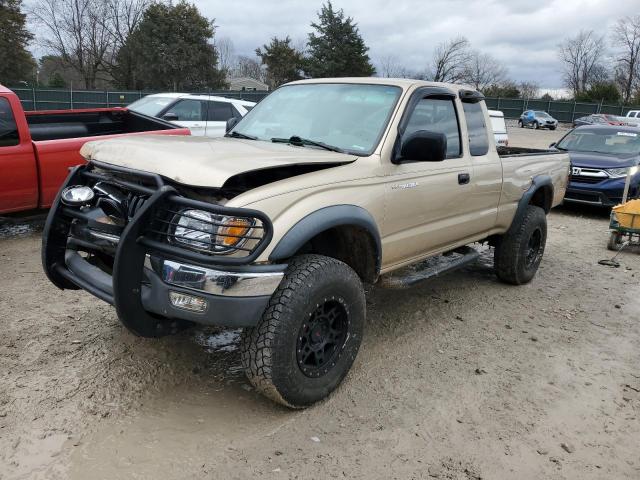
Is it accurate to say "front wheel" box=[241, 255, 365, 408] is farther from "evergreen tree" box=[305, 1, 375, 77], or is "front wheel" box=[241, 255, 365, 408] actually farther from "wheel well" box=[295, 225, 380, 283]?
"evergreen tree" box=[305, 1, 375, 77]

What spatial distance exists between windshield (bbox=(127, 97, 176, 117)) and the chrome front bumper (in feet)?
26.8

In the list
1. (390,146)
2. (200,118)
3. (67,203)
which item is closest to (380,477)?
(390,146)

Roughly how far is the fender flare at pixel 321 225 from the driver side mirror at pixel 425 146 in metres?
0.53

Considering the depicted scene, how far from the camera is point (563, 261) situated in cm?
703

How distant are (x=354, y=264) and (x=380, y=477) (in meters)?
1.45

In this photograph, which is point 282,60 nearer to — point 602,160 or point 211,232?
point 602,160

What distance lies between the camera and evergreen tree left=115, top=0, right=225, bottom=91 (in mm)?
41312

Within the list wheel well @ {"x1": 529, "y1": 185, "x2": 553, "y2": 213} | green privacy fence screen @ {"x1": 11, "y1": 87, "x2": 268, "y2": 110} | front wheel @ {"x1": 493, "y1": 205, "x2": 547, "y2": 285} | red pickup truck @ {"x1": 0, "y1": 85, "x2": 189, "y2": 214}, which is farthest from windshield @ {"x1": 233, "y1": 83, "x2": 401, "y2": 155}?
green privacy fence screen @ {"x1": 11, "y1": 87, "x2": 268, "y2": 110}

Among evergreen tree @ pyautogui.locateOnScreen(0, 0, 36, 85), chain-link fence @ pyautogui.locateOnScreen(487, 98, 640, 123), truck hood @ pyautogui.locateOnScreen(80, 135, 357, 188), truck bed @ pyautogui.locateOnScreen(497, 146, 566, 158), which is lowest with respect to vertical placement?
truck bed @ pyautogui.locateOnScreen(497, 146, 566, 158)

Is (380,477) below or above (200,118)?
below

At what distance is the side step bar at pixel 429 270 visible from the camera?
4.08 metres

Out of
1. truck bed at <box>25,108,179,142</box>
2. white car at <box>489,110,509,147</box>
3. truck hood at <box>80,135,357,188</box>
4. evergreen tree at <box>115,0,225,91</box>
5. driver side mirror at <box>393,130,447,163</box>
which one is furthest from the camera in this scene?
evergreen tree at <box>115,0,225,91</box>

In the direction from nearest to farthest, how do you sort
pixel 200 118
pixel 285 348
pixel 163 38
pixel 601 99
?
1. pixel 285 348
2. pixel 200 118
3. pixel 163 38
4. pixel 601 99

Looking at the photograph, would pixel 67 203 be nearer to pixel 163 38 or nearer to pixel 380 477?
pixel 380 477
